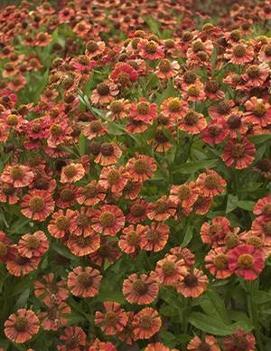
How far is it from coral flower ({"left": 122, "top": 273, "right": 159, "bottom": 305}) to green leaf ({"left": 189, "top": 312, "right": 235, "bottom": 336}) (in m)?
0.15

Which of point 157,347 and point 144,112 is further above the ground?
point 144,112

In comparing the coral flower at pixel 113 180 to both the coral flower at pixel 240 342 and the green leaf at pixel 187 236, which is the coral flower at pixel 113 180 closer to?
the green leaf at pixel 187 236

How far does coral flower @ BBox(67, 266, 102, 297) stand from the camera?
1.84m

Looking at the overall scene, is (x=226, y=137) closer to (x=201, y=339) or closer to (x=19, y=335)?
(x=201, y=339)

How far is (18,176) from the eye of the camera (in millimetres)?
2107

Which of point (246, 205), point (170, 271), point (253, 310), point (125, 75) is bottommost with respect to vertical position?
point (253, 310)

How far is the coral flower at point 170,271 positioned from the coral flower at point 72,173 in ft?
1.48

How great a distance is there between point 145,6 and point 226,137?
2704 millimetres

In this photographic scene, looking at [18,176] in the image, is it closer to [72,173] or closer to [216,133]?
[72,173]

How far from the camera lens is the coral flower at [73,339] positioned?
1.80m

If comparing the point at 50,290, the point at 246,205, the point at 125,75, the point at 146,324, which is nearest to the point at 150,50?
the point at 125,75

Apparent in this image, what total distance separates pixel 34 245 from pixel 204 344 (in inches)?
21.9

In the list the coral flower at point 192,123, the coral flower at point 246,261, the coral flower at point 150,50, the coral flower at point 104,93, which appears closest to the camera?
the coral flower at point 246,261

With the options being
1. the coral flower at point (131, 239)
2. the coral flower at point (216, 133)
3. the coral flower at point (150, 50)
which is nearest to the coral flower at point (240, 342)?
the coral flower at point (131, 239)
